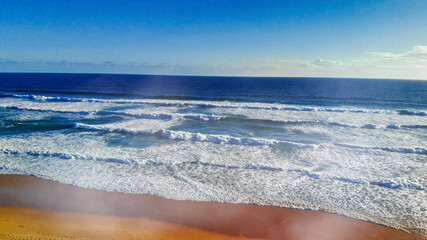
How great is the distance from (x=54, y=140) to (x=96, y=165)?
5.30 metres

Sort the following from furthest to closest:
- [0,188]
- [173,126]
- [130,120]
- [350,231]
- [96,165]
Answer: [130,120] < [173,126] < [96,165] < [0,188] < [350,231]

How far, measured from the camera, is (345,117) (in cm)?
2059

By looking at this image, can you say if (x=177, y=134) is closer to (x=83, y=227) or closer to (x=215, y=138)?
(x=215, y=138)

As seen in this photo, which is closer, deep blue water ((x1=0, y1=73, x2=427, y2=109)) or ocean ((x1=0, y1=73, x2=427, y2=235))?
ocean ((x1=0, y1=73, x2=427, y2=235))

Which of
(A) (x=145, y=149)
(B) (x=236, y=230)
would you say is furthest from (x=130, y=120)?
(B) (x=236, y=230)

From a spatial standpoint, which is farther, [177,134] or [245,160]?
[177,134]

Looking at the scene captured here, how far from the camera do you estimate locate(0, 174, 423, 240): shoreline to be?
5.82m

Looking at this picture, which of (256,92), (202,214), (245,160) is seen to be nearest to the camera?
(202,214)

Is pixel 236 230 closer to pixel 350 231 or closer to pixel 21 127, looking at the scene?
pixel 350 231

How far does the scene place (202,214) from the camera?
6473 mm

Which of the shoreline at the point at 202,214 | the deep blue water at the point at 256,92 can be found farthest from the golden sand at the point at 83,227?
the deep blue water at the point at 256,92

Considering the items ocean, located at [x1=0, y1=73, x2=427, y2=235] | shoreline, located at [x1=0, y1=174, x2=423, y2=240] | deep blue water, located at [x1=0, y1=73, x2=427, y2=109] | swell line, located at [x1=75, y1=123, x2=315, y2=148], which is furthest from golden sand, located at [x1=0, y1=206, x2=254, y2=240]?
deep blue water, located at [x1=0, y1=73, x2=427, y2=109]

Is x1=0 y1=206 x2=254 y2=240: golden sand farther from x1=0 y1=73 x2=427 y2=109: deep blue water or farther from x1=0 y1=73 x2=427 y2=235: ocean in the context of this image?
x1=0 y1=73 x2=427 y2=109: deep blue water

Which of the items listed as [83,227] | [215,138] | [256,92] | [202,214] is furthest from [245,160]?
[256,92]
